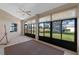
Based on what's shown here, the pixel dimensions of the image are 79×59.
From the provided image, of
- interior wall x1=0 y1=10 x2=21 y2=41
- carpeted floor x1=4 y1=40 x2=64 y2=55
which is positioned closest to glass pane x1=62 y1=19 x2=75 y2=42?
carpeted floor x1=4 y1=40 x2=64 y2=55

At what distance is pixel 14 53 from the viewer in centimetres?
355

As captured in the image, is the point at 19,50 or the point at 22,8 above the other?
the point at 22,8

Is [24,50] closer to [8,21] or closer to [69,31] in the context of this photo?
[8,21]

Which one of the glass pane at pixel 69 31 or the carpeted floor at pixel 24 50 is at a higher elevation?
the glass pane at pixel 69 31

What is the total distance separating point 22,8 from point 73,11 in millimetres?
1967

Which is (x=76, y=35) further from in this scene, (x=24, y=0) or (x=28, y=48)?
(x=24, y=0)

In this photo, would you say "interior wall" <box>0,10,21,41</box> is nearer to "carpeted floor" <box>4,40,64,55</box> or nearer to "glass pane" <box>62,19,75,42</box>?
"carpeted floor" <box>4,40,64,55</box>

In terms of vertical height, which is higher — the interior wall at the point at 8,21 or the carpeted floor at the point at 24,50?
the interior wall at the point at 8,21

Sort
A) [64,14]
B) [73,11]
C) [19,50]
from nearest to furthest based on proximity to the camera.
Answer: [19,50] < [73,11] < [64,14]

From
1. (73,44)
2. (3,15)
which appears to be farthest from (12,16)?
(73,44)

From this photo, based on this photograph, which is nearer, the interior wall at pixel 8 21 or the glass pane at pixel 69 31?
the interior wall at pixel 8 21

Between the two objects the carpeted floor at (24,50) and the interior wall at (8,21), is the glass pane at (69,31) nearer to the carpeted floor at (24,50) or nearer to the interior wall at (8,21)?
the carpeted floor at (24,50)

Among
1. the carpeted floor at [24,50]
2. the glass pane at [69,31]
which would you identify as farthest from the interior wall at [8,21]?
the glass pane at [69,31]
